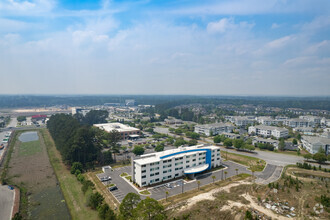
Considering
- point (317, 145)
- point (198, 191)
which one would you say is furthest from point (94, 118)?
point (317, 145)

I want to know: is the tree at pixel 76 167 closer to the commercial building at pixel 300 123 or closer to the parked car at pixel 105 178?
the parked car at pixel 105 178

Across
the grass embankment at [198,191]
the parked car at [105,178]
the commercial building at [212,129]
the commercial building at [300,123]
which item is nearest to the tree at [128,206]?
the grass embankment at [198,191]

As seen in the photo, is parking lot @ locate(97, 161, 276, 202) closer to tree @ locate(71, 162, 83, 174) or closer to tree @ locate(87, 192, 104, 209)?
tree @ locate(87, 192, 104, 209)

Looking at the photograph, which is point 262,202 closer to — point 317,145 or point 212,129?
point 317,145

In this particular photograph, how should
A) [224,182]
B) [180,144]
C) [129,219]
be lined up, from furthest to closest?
[180,144] < [224,182] < [129,219]

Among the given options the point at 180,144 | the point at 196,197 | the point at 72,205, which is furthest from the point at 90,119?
the point at 196,197

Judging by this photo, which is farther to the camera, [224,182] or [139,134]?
[139,134]

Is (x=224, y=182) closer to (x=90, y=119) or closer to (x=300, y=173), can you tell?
(x=300, y=173)
